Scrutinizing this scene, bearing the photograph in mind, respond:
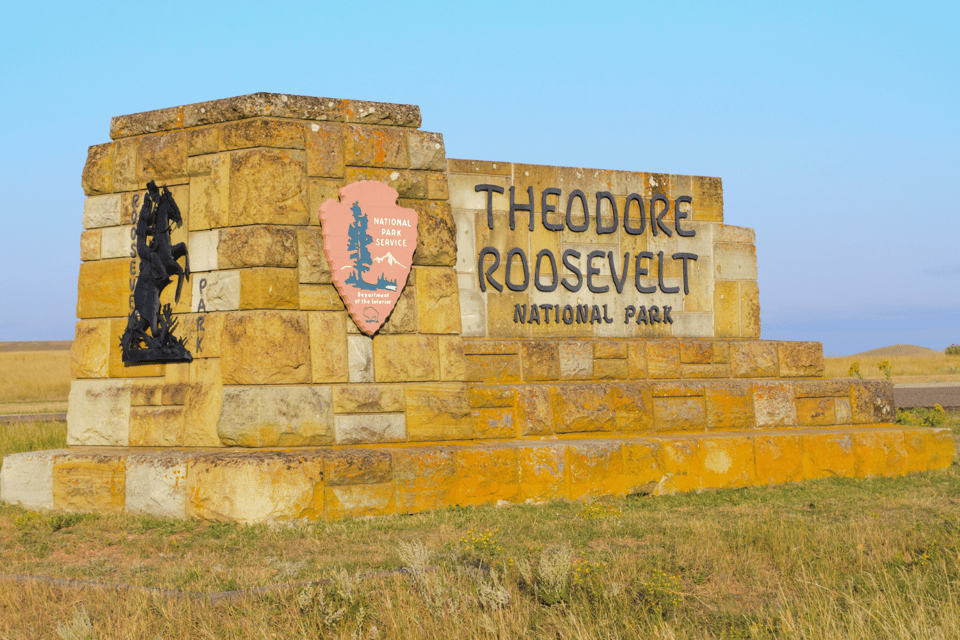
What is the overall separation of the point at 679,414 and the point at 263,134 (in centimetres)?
578

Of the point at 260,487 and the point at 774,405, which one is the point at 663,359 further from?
the point at 260,487

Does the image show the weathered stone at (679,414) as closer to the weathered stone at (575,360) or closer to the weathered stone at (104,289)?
the weathered stone at (575,360)

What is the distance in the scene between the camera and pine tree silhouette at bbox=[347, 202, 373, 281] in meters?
8.33

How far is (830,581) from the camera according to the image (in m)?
5.11

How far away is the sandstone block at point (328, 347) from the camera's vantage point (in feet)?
26.7

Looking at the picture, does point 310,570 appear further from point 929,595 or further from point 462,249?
point 462,249

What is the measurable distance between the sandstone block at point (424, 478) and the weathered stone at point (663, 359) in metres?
3.32

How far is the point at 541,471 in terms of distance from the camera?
8.52 m

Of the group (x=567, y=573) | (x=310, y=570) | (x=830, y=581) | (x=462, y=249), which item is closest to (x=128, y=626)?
(x=310, y=570)

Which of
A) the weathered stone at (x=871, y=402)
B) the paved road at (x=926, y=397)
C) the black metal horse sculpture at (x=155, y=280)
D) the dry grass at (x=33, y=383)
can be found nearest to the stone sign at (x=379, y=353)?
the black metal horse sculpture at (x=155, y=280)

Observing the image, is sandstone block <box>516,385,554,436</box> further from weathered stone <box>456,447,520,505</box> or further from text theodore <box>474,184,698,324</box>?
text theodore <box>474,184,698,324</box>

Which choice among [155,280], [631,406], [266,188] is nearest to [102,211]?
[155,280]

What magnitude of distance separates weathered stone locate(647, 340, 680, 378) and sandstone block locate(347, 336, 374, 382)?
3764mm

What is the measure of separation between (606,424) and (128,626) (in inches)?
243
